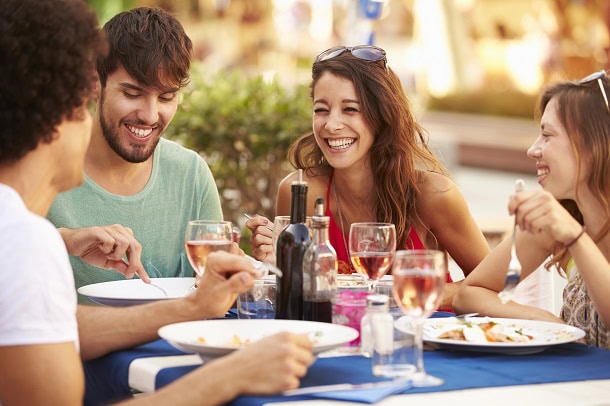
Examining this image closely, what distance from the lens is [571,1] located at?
25.4 m

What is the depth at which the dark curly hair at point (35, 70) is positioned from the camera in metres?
2.08

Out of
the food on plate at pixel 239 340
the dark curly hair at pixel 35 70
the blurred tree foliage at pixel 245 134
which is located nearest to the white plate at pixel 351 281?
the food on plate at pixel 239 340

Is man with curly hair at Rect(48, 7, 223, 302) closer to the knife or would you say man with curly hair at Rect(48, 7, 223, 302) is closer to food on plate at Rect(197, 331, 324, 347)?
food on plate at Rect(197, 331, 324, 347)

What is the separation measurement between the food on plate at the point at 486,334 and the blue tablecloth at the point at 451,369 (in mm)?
38

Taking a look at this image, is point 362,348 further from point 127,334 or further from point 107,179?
point 107,179

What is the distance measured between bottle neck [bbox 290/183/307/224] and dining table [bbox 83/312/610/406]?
1.19 ft

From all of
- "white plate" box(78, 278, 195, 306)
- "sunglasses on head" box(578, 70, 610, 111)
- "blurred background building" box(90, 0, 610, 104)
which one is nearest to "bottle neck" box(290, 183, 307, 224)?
"white plate" box(78, 278, 195, 306)

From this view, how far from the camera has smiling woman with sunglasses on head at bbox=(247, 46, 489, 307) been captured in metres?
3.83

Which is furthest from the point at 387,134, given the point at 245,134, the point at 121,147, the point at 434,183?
the point at 245,134

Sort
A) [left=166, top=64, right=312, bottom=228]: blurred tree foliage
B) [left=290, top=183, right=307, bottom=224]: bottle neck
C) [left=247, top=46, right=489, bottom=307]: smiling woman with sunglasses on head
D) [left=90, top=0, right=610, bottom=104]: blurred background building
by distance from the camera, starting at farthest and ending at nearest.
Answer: [left=90, top=0, right=610, bottom=104]: blurred background building → [left=166, top=64, right=312, bottom=228]: blurred tree foliage → [left=247, top=46, right=489, bottom=307]: smiling woman with sunglasses on head → [left=290, top=183, right=307, bottom=224]: bottle neck

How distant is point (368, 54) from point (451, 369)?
185cm

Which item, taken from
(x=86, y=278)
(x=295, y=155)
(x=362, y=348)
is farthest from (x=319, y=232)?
(x=295, y=155)

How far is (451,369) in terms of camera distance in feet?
7.59

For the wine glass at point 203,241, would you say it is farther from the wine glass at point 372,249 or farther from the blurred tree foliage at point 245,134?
the blurred tree foliage at point 245,134
